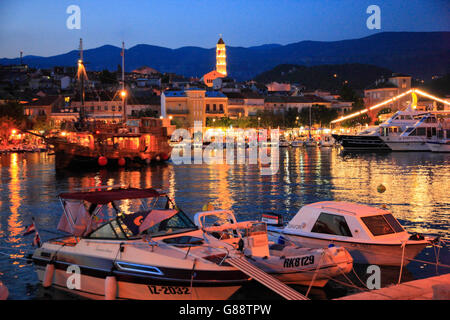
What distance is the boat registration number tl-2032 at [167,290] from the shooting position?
1053 centimetres

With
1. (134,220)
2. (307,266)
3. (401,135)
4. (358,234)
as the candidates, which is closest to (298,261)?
(307,266)

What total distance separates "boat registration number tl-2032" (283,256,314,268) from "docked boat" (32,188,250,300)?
1500 millimetres

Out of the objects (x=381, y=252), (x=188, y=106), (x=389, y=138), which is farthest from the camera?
(x=188, y=106)

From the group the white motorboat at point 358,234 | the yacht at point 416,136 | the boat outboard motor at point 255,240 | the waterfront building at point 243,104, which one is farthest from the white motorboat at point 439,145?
the boat outboard motor at point 255,240

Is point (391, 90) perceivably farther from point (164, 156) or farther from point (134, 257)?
point (134, 257)

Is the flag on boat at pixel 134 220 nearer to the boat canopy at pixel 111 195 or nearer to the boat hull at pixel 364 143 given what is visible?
the boat canopy at pixel 111 195

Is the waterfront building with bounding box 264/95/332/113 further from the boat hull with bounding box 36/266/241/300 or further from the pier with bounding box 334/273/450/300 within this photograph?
the pier with bounding box 334/273/450/300

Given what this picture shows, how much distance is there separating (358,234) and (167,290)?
5359 millimetres

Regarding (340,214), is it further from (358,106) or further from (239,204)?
(358,106)

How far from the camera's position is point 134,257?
435 inches

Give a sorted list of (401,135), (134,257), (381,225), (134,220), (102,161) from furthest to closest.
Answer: (401,135) → (102,161) → (381,225) → (134,220) → (134,257)

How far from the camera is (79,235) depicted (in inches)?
494

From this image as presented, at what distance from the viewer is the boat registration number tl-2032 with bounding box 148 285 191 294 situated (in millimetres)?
10531

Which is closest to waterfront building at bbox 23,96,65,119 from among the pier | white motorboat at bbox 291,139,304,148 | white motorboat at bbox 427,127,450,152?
white motorboat at bbox 291,139,304,148
